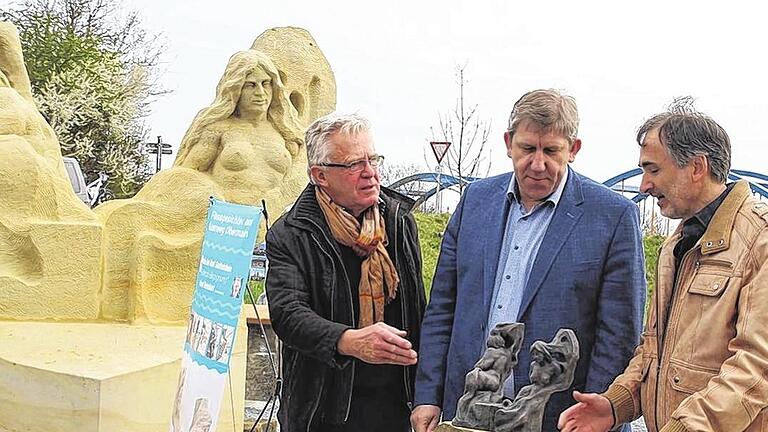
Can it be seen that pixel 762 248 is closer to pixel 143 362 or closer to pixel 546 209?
pixel 546 209

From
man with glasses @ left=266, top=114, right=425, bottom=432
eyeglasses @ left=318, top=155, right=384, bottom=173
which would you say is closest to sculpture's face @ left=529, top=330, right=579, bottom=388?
man with glasses @ left=266, top=114, right=425, bottom=432

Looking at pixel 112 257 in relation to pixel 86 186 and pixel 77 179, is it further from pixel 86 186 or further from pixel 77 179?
pixel 86 186

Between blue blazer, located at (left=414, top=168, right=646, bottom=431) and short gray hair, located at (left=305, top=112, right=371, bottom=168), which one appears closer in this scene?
blue blazer, located at (left=414, top=168, right=646, bottom=431)

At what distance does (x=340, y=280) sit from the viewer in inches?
116

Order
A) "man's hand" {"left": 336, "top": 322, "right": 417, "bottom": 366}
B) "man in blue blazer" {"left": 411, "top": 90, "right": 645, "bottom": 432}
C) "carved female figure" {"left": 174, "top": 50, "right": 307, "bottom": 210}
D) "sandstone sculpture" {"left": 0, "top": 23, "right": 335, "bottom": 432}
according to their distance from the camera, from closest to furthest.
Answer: "man in blue blazer" {"left": 411, "top": 90, "right": 645, "bottom": 432}
"man's hand" {"left": 336, "top": 322, "right": 417, "bottom": 366}
"sandstone sculpture" {"left": 0, "top": 23, "right": 335, "bottom": 432}
"carved female figure" {"left": 174, "top": 50, "right": 307, "bottom": 210}

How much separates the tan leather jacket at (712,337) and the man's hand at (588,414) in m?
0.04

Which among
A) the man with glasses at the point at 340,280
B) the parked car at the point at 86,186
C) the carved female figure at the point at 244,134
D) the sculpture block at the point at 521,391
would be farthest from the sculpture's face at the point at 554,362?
the parked car at the point at 86,186

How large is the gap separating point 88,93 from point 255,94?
31.2 feet

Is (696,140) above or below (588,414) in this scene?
above

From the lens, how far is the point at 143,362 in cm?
488

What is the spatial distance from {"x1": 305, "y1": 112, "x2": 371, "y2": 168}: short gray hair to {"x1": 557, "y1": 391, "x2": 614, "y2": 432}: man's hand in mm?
1017

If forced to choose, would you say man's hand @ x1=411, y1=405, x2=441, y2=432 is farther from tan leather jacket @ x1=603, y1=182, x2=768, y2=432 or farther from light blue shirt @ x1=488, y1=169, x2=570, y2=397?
tan leather jacket @ x1=603, y1=182, x2=768, y2=432

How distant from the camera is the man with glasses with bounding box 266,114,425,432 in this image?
2928 millimetres

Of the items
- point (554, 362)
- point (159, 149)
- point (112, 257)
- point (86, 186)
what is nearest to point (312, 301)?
point (554, 362)
